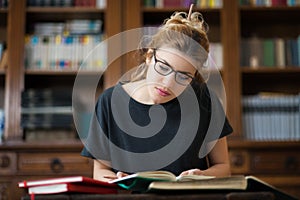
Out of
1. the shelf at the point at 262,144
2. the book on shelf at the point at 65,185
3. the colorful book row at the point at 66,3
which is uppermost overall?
the colorful book row at the point at 66,3

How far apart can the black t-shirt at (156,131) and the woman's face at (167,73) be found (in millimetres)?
65

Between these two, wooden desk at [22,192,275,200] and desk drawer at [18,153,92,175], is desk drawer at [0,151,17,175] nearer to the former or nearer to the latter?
desk drawer at [18,153,92,175]

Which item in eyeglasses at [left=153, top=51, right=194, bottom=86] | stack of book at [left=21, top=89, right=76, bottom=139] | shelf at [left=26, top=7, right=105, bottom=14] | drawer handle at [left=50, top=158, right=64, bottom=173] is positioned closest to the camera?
eyeglasses at [left=153, top=51, right=194, bottom=86]

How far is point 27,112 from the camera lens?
2.73m

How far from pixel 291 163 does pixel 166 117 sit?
1530 mm

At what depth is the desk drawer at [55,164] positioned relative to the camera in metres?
2.61

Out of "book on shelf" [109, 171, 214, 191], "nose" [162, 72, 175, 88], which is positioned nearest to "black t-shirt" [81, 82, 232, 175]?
"nose" [162, 72, 175, 88]

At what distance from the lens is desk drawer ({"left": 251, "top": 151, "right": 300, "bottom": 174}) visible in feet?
8.73

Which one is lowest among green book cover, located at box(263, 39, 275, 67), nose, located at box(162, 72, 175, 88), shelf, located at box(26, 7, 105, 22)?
nose, located at box(162, 72, 175, 88)

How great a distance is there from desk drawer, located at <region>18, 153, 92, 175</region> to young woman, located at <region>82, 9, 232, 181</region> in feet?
4.28

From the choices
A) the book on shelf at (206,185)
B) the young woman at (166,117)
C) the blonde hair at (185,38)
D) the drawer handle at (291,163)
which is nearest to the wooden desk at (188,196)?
the book on shelf at (206,185)

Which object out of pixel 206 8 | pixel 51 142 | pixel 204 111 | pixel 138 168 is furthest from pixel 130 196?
pixel 206 8

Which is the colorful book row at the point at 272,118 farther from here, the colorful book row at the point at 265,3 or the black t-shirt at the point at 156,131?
the black t-shirt at the point at 156,131

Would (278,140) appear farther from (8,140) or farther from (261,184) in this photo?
(261,184)
